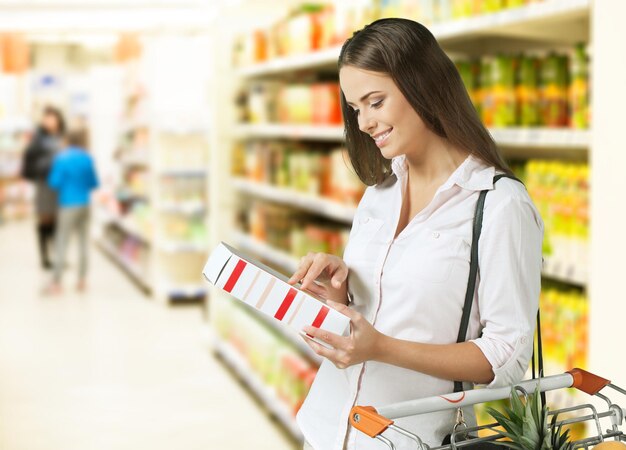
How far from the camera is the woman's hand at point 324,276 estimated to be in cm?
174

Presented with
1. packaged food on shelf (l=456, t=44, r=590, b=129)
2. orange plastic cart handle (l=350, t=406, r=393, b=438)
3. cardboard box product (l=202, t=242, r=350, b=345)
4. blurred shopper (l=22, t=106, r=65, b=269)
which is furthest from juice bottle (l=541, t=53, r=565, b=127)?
blurred shopper (l=22, t=106, r=65, b=269)

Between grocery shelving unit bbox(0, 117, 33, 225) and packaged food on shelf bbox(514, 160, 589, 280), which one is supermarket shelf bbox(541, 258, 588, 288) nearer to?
packaged food on shelf bbox(514, 160, 589, 280)

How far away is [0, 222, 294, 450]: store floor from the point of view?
194 inches

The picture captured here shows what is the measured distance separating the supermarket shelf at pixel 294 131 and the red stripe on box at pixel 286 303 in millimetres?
2785

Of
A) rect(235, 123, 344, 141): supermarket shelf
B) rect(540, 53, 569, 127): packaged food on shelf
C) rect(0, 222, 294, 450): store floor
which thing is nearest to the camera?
rect(540, 53, 569, 127): packaged food on shelf

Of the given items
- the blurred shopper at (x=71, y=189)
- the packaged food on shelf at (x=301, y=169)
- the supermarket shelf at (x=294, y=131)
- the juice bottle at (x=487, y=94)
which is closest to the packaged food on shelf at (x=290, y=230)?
the packaged food on shelf at (x=301, y=169)

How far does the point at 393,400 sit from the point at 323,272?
29 centimetres

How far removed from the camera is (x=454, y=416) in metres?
1.73

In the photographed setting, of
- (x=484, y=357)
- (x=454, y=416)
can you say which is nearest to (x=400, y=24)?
(x=484, y=357)

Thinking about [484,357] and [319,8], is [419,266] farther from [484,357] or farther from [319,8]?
[319,8]

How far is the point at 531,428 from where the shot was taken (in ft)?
4.76

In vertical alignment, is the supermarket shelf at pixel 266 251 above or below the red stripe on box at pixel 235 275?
below

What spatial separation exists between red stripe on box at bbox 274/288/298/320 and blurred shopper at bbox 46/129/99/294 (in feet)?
25.6

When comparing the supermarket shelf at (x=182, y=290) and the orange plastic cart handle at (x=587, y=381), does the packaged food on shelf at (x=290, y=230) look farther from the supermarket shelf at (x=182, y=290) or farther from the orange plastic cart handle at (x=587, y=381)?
the orange plastic cart handle at (x=587, y=381)
